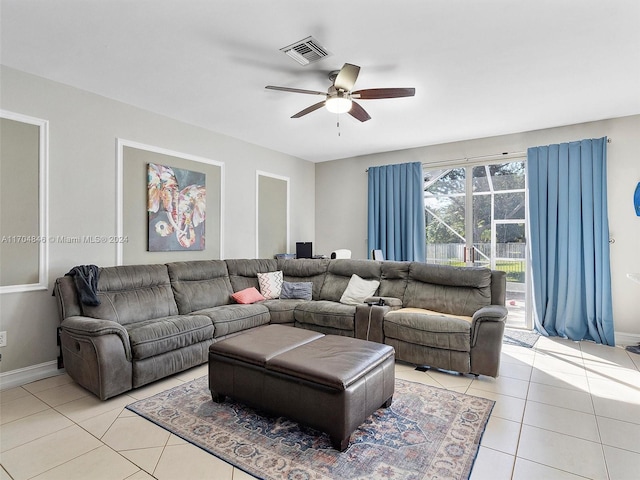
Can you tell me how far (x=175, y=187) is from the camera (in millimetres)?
4043

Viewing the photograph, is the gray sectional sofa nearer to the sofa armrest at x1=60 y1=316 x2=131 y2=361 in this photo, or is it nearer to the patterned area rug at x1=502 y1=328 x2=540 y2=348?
Result: the sofa armrest at x1=60 y1=316 x2=131 y2=361

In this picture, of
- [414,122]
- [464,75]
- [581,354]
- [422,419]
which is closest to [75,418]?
[422,419]

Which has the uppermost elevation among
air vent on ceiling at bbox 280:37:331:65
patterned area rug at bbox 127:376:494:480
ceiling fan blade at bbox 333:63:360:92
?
air vent on ceiling at bbox 280:37:331:65

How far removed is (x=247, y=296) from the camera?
4164 millimetres

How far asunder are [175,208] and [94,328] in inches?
73.7

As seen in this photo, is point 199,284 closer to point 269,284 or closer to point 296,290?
point 269,284

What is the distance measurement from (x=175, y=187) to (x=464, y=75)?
324 centimetres

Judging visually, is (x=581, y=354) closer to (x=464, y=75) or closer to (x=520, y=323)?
(x=520, y=323)

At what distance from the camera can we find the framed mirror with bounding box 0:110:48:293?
2.81m

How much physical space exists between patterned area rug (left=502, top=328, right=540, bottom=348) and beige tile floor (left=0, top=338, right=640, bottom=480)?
30.4 inches

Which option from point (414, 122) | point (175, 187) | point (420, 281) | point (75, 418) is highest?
Result: point (414, 122)

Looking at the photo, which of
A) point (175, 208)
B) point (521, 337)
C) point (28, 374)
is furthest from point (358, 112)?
point (28, 374)

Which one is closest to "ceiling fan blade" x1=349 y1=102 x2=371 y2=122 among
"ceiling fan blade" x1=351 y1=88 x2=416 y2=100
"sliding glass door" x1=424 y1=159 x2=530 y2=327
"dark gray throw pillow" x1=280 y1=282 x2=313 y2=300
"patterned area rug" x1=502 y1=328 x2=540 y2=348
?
"ceiling fan blade" x1=351 y1=88 x2=416 y2=100

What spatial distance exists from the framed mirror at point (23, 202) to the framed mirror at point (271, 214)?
2628mm
